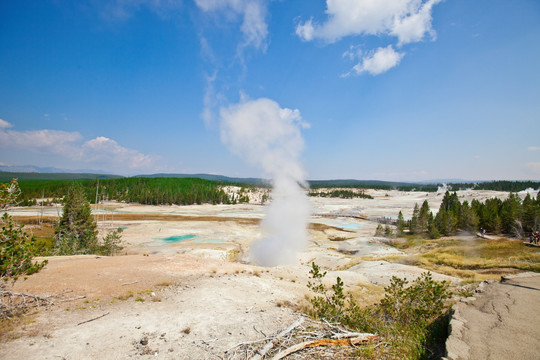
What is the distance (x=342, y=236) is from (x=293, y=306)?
38531 mm

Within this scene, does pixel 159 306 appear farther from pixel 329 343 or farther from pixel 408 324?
pixel 408 324

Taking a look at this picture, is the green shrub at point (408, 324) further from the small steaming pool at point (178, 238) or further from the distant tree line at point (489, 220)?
the distant tree line at point (489, 220)

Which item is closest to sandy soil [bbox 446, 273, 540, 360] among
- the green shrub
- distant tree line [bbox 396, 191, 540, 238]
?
the green shrub

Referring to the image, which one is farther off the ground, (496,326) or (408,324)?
(496,326)

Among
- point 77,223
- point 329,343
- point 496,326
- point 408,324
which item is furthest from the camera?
point 77,223

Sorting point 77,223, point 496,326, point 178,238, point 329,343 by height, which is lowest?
point 178,238

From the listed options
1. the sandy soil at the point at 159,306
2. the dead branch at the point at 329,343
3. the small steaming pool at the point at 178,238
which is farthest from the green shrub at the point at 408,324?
the small steaming pool at the point at 178,238

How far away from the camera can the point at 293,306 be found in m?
11.4

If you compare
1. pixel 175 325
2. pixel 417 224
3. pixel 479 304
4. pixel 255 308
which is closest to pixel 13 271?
pixel 175 325

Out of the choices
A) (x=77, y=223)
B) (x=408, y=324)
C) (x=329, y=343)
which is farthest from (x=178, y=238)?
(x=329, y=343)

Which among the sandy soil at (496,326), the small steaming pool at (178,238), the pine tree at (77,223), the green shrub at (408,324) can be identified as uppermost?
the sandy soil at (496,326)

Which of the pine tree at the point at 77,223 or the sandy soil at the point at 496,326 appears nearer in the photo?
the sandy soil at the point at 496,326

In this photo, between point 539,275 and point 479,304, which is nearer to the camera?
point 479,304

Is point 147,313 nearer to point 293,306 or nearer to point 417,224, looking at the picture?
point 293,306
